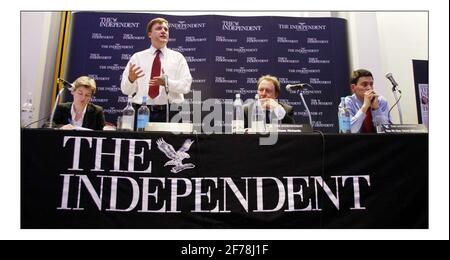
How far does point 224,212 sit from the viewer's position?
2.27 m

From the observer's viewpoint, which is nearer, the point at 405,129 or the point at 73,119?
the point at 405,129

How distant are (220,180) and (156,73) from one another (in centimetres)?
157

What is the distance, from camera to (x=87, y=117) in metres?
2.82

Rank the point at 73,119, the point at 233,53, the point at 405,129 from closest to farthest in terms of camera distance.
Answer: the point at 405,129, the point at 73,119, the point at 233,53

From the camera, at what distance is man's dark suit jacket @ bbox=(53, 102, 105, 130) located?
9.22ft

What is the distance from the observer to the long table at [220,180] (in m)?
2.23

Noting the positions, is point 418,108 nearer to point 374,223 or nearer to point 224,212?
point 374,223

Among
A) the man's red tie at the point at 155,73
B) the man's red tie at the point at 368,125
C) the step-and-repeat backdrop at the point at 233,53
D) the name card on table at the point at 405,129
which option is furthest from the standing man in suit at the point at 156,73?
the name card on table at the point at 405,129

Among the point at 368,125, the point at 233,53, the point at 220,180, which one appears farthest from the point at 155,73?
the point at 368,125

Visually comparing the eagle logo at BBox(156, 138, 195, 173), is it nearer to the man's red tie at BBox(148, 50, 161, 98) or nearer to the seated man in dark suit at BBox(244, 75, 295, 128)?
the seated man in dark suit at BBox(244, 75, 295, 128)

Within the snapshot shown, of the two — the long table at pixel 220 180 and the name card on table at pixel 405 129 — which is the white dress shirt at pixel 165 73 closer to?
the long table at pixel 220 180

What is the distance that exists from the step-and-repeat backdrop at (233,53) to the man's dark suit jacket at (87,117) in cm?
105

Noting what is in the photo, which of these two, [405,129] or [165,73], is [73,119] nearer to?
[165,73]

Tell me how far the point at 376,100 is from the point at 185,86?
1.43 metres
